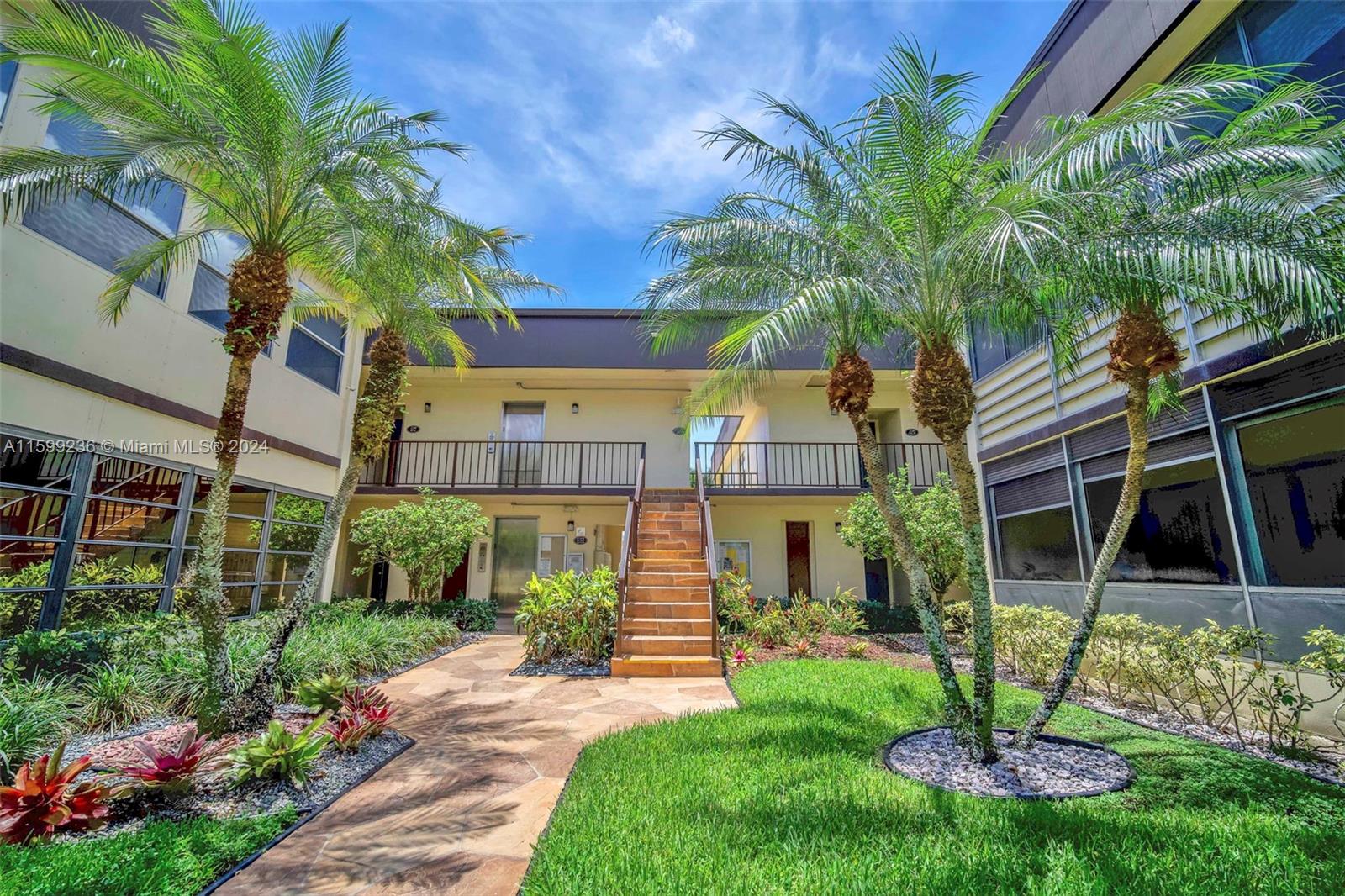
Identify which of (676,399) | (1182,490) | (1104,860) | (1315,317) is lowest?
(1104,860)

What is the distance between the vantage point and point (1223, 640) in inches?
183

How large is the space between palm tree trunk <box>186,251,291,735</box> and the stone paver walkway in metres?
1.49

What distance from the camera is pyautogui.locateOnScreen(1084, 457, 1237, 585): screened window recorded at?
5332mm

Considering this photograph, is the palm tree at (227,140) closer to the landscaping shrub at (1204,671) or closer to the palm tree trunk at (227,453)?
the palm tree trunk at (227,453)

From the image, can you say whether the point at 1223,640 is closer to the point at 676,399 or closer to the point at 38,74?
the point at 676,399

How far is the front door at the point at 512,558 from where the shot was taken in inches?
503

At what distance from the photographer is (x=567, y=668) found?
7586 millimetres

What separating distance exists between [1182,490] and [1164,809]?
12.3ft

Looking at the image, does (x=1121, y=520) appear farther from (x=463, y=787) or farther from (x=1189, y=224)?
(x=463, y=787)

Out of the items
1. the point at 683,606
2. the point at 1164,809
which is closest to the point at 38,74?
the point at 683,606

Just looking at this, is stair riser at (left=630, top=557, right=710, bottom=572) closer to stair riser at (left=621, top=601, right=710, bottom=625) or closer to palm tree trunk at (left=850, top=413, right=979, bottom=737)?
stair riser at (left=621, top=601, right=710, bottom=625)

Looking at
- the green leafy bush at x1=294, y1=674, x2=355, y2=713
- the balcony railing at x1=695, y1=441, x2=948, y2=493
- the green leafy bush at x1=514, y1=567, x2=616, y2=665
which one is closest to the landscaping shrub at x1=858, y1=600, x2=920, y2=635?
the balcony railing at x1=695, y1=441, x2=948, y2=493

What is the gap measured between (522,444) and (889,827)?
1151cm

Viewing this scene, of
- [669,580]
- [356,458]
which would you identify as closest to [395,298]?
[356,458]
